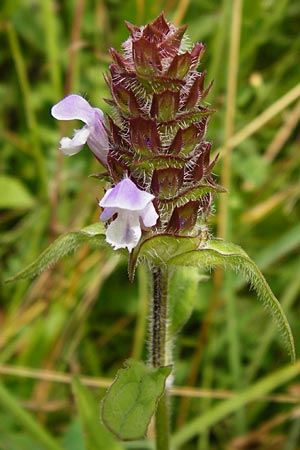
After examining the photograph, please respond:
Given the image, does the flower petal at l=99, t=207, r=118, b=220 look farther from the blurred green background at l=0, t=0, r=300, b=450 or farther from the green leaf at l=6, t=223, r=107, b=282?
the blurred green background at l=0, t=0, r=300, b=450

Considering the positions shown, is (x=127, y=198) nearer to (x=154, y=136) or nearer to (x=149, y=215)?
(x=149, y=215)

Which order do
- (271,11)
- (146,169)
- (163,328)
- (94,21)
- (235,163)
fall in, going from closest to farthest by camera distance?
(146,169) < (163,328) < (235,163) < (271,11) < (94,21)

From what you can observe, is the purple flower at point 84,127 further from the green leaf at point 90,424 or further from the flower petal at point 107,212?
the green leaf at point 90,424

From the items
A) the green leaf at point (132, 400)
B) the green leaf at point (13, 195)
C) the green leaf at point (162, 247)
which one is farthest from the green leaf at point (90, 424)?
the green leaf at point (13, 195)

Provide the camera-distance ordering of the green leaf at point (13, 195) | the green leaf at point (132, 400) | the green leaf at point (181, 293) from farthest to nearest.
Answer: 1. the green leaf at point (13, 195)
2. the green leaf at point (181, 293)
3. the green leaf at point (132, 400)

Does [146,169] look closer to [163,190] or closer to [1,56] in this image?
[163,190]

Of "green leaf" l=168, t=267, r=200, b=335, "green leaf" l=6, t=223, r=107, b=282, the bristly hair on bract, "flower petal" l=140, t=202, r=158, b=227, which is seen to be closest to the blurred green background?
"green leaf" l=168, t=267, r=200, b=335

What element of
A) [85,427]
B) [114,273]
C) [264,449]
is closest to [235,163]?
[114,273]
